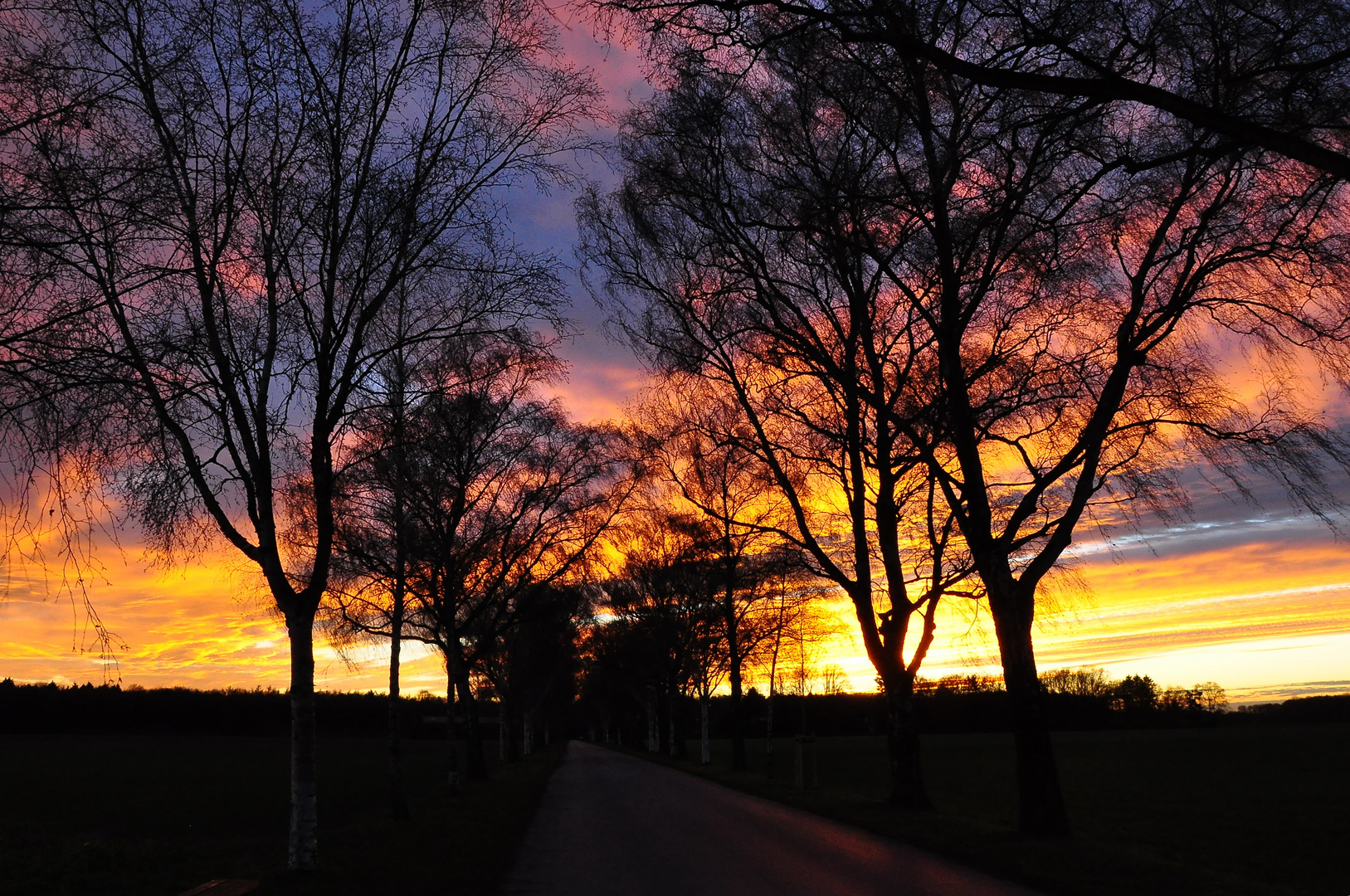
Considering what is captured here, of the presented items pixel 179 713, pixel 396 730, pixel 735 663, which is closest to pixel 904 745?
pixel 396 730

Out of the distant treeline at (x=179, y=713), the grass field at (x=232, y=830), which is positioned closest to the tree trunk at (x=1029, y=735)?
the grass field at (x=232, y=830)

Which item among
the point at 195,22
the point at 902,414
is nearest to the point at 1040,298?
the point at 902,414

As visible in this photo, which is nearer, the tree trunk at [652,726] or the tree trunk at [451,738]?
the tree trunk at [451,738]

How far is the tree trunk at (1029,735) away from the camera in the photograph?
1309cm

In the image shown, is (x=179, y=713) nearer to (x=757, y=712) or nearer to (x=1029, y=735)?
(x=757, y=712)

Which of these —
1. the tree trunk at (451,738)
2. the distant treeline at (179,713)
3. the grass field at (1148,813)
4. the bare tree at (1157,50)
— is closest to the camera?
the bare tree at (1157,50)

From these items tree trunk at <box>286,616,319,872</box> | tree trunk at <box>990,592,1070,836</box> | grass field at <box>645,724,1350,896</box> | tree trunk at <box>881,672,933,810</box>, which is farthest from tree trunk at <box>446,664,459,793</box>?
tree trunk at <box>990,592,1070,836</box>

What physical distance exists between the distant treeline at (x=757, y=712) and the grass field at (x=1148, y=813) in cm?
3713

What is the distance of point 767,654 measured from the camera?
4441cm

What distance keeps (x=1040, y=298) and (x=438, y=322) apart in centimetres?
956

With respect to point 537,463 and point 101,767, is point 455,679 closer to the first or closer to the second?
point 537,463

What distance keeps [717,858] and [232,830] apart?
19432 mm

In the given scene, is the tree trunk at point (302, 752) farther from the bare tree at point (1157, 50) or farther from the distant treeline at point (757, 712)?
the distant treeline at point (757, 712)

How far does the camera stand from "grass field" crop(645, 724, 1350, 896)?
10547 mm
